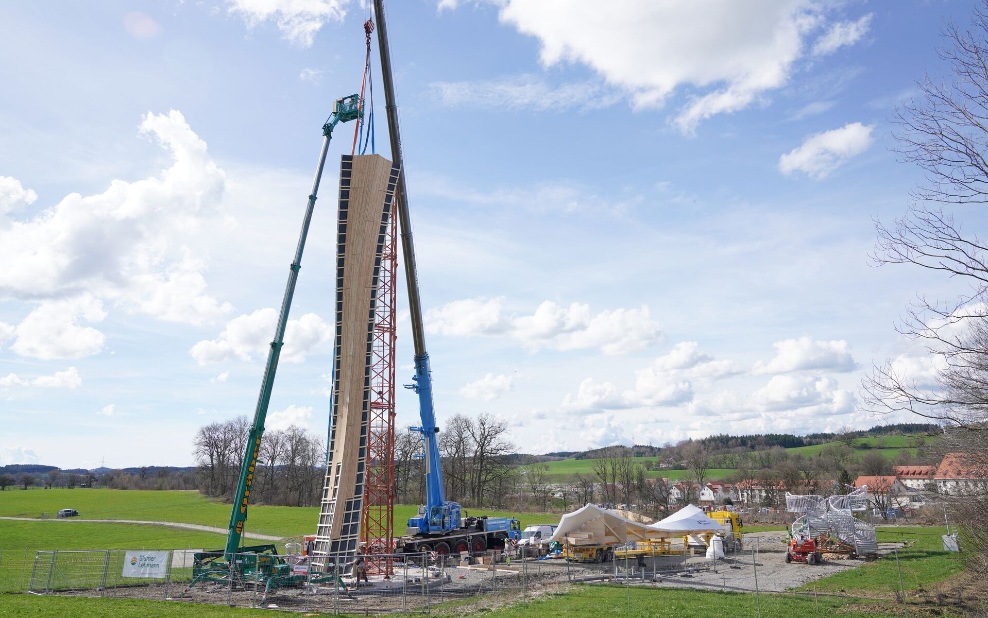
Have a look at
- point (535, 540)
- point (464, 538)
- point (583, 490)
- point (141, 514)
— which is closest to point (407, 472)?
point (583, 490)

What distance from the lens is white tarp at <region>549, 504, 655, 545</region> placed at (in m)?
28.9

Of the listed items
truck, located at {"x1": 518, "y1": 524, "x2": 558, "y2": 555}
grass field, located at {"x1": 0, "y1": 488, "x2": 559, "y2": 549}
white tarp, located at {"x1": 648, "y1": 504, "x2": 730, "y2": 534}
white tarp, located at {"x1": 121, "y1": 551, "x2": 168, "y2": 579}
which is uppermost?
white tarp, located at {"x1": 648, "y1": 504, "x2": 730, "y2": 534}

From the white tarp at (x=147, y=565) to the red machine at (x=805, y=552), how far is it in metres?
28.5

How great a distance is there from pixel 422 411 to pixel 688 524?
48.7 feet

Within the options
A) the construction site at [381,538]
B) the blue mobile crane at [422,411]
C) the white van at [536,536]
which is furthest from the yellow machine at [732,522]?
the blue mobile crane at [422,411]

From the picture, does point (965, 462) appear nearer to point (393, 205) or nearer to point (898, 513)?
point (393, 205)

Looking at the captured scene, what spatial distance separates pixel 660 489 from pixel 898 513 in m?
27.3

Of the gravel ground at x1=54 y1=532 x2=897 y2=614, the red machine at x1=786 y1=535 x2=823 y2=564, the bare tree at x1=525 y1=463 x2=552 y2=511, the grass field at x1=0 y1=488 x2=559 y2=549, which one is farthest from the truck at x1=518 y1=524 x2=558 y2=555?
the bare tree at x1=525 y1=463 x2=552 y2=511

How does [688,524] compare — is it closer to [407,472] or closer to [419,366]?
[419,366]

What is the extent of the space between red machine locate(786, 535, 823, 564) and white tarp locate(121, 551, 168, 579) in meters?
28.5

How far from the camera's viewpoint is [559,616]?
1739 centimetres

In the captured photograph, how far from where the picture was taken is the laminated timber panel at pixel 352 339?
1032 inches

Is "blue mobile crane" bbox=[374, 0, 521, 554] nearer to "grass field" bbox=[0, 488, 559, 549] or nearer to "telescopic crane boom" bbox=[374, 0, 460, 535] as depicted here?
"telescopic crane boom" bbox=[374, 0, 460, 535]

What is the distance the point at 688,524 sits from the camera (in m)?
33.2
